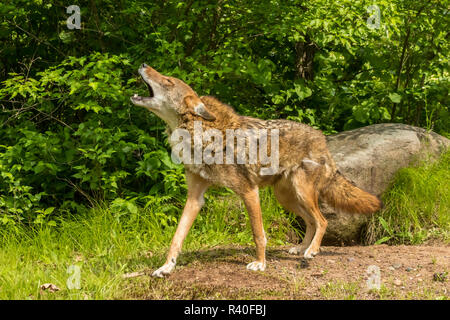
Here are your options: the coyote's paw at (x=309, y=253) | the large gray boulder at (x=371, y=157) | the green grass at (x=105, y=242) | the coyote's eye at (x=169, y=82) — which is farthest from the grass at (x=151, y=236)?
the coyote's eye at (x=169, y=82)

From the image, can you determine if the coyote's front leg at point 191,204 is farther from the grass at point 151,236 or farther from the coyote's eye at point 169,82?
the coyote's eye at point 169,82

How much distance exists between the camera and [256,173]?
5.41 m

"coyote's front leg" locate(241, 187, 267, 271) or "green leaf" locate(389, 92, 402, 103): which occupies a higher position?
"green leaf" locate(389, 92, 402, 103)

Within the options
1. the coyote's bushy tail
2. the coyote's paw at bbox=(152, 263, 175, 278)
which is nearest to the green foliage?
the coyote's paw at bbox=(152, 263, 175, 278)

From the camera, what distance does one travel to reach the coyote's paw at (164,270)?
A: 4926 mm

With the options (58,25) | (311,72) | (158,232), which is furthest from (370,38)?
(58,25)

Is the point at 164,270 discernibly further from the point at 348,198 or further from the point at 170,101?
the point at 348,198

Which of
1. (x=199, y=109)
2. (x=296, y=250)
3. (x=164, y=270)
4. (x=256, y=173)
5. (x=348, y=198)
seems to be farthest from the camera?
(x=296, y=250)

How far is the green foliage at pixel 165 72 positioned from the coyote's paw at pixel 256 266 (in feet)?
6.09

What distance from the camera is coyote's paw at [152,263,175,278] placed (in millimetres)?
4926

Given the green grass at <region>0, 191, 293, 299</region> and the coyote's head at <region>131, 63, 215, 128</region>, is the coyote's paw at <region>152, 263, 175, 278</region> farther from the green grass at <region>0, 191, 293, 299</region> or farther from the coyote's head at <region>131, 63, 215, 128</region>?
the coyote's head at <region>131, 63, 215, 128</region>

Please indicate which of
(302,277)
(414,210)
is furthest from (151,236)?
(414,210)

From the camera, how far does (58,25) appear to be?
788 centimetres

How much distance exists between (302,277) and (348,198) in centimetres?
130
